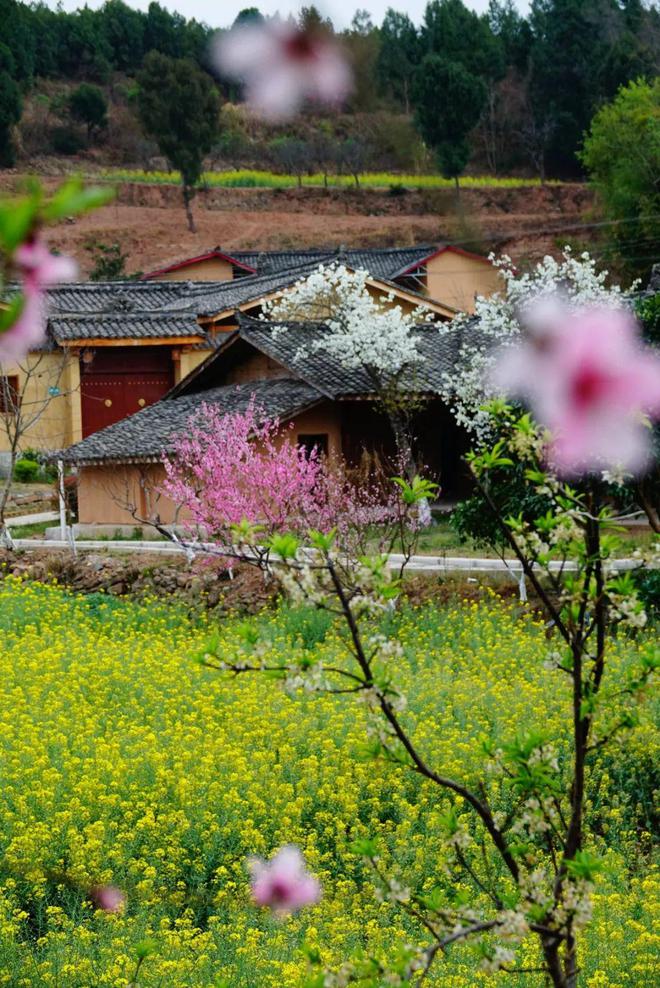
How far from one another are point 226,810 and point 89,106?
5348 centimetres

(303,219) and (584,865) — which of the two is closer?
(584,865)

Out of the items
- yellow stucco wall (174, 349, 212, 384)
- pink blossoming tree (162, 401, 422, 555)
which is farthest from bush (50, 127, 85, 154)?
pink blossoming tree (162, 401, 422, 555)

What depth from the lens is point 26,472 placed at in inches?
1075

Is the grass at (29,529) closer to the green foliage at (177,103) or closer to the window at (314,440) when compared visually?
the window at (314,440)

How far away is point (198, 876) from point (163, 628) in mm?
7901

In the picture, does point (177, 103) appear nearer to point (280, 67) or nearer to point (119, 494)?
point (119, 494)

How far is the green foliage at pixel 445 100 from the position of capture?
3088cm

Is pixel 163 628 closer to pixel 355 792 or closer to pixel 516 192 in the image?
pixel 355 792

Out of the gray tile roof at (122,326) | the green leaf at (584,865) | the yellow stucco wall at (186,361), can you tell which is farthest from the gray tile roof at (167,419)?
the green leaf at (584,865)

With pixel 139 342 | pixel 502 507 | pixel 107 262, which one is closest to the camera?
pixel 502 507

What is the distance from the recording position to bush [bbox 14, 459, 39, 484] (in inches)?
1070

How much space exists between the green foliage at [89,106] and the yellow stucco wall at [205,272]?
57.8 feet

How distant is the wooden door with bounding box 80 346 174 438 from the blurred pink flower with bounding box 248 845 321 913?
866 inches

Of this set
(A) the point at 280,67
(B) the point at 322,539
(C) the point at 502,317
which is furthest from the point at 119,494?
(A) the point at 280,67
